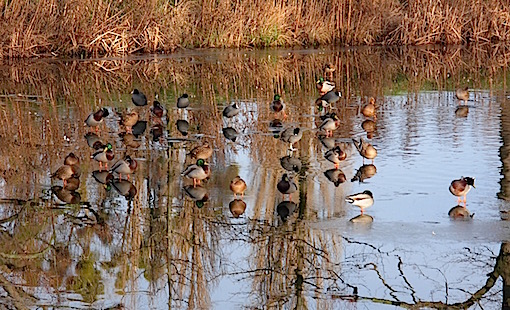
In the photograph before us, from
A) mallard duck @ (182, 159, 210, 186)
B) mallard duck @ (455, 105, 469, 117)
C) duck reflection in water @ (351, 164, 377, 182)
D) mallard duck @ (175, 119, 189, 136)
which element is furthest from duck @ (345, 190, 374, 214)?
mallard duck @ (455, 105, 469, 117)

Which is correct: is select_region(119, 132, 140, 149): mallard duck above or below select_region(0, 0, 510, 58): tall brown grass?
below

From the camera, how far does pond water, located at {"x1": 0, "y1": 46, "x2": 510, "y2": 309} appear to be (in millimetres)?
6289

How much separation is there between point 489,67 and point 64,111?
10.8 m

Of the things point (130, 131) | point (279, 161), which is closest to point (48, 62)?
point (130, 131)

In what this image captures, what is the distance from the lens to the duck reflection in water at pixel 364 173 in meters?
9.49

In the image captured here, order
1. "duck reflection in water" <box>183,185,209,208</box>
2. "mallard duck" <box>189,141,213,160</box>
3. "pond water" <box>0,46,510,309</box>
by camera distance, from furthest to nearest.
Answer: "mallard duck" <box>189,141,213,160</box> < "duck reflection in water" <box>183,185,209,208</box> < "pond water" <box>0,46,510,309</box>

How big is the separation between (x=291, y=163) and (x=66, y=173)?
2.45 m

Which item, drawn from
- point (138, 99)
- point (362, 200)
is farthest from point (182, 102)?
point (362, 200)

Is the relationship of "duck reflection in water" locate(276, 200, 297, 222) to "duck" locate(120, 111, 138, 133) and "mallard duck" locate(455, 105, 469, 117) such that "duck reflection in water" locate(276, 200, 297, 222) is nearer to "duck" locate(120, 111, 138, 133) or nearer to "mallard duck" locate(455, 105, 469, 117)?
"duck" locate(120, 111, 138, 133)

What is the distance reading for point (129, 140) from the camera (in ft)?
39.1

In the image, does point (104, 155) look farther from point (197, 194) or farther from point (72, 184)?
point (197, 194)

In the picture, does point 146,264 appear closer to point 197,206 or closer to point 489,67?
point 197,206

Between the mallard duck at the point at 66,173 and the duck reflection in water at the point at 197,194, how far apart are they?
1.17m

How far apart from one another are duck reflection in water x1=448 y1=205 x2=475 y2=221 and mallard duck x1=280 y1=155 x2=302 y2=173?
2138 mm
